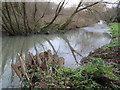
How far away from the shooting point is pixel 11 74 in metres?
4.25

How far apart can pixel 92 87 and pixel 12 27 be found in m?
11.3

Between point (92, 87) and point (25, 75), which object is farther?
point (25, 75)

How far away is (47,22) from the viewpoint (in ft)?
51.2

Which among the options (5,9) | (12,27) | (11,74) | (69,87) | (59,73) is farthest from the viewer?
(12,27)

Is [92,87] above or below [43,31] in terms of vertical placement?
below

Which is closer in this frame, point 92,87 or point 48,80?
point 92,87

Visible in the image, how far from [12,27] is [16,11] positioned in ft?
5.36

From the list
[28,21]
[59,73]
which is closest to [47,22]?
[28,21]

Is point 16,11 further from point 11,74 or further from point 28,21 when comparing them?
point 11,74

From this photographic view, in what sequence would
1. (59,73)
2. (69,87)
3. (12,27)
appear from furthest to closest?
1. (12,27)
2. (59,73)
3. (69,87)

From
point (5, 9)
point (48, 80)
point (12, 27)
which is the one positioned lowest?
point (48, 80)

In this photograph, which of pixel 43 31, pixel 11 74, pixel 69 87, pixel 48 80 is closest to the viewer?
pixel 69 87

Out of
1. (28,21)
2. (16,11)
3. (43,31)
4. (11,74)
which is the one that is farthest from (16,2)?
(11,74)

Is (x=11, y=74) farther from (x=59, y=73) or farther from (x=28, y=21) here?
(x=28, y=21)
